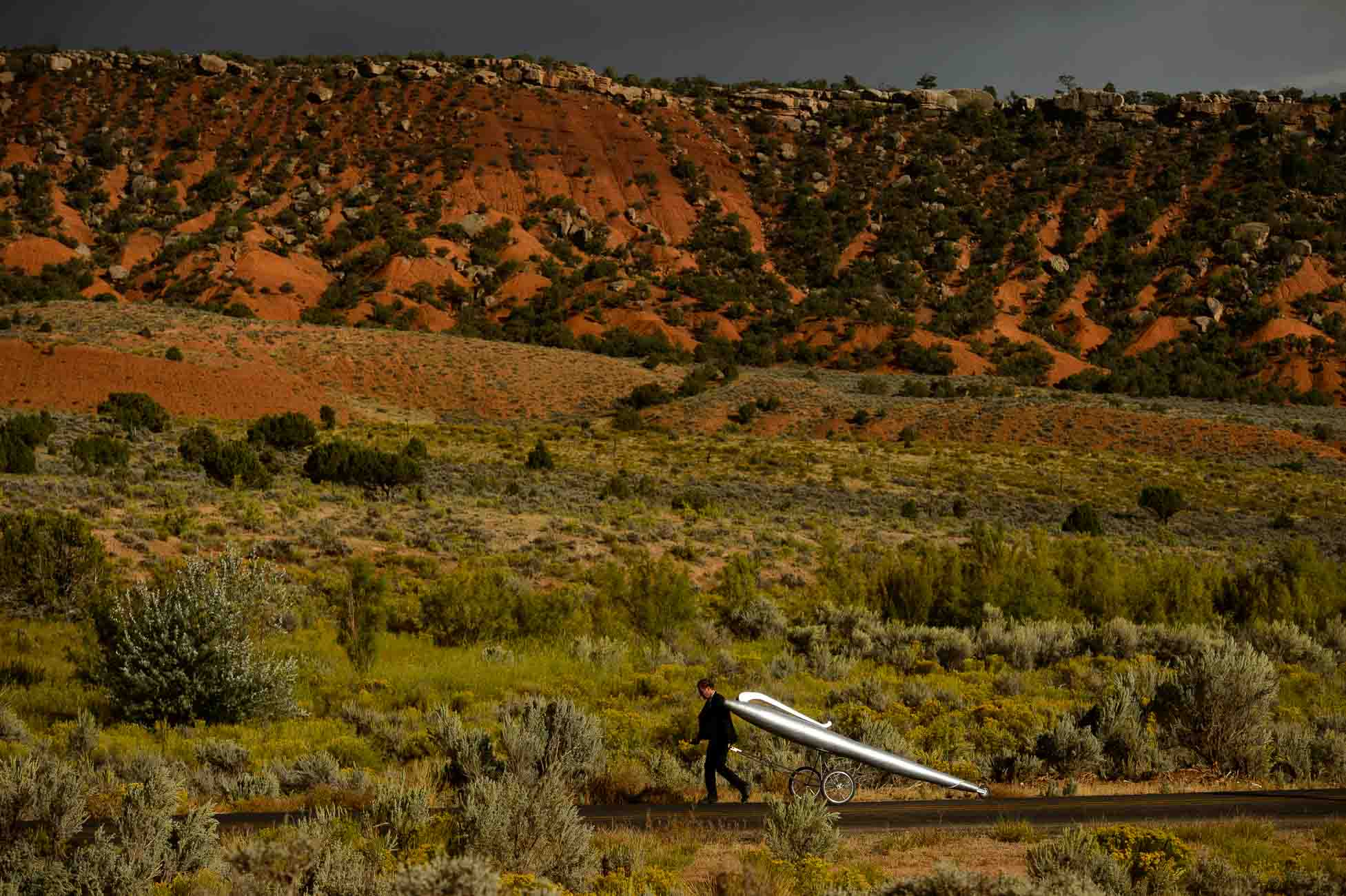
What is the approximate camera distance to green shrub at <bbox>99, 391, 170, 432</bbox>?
41.9m

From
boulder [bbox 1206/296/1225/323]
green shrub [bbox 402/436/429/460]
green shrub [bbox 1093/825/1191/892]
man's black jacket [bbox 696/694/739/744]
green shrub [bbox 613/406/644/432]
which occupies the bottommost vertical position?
green shrub [bbox 1093/825/1191/892]

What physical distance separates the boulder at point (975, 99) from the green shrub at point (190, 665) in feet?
381

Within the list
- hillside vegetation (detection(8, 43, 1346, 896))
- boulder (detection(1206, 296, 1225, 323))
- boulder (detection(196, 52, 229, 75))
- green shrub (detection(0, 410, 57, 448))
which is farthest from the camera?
boulder (detection(196, 52, 229, 75))

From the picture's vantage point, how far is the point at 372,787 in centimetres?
929

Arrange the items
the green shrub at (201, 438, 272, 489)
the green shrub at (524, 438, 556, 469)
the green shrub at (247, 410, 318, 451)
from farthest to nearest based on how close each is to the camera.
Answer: the green shrub at (524, 438, 556, 469), the green shrub at (247, 410, 318, 451), the green shrub at (201, 438, 272, 489)

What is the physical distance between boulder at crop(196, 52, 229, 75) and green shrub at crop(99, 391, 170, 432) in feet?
237

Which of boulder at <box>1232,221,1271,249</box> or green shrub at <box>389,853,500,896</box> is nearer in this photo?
green shrub at <box>389,853,500,896</box>

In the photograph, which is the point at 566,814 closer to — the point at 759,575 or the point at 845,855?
the point at 845,855

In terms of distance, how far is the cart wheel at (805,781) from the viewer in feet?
28.7

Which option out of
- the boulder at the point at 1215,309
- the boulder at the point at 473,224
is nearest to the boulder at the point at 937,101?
the boulder at the point at 1215,309

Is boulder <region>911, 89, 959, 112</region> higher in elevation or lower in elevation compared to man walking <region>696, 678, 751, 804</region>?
higher

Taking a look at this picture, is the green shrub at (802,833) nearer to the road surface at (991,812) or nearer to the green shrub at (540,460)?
the road surface at (991,812)

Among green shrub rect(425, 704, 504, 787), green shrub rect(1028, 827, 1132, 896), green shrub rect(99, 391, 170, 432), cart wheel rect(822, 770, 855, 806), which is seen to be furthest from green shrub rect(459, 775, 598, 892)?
green shrub rect(99, 391, 170, 432)

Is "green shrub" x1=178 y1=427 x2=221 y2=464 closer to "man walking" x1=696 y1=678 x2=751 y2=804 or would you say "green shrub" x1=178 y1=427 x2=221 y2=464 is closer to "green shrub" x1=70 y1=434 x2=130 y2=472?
"green shrub" x1=70 y1=434 x2=130 y2=472
